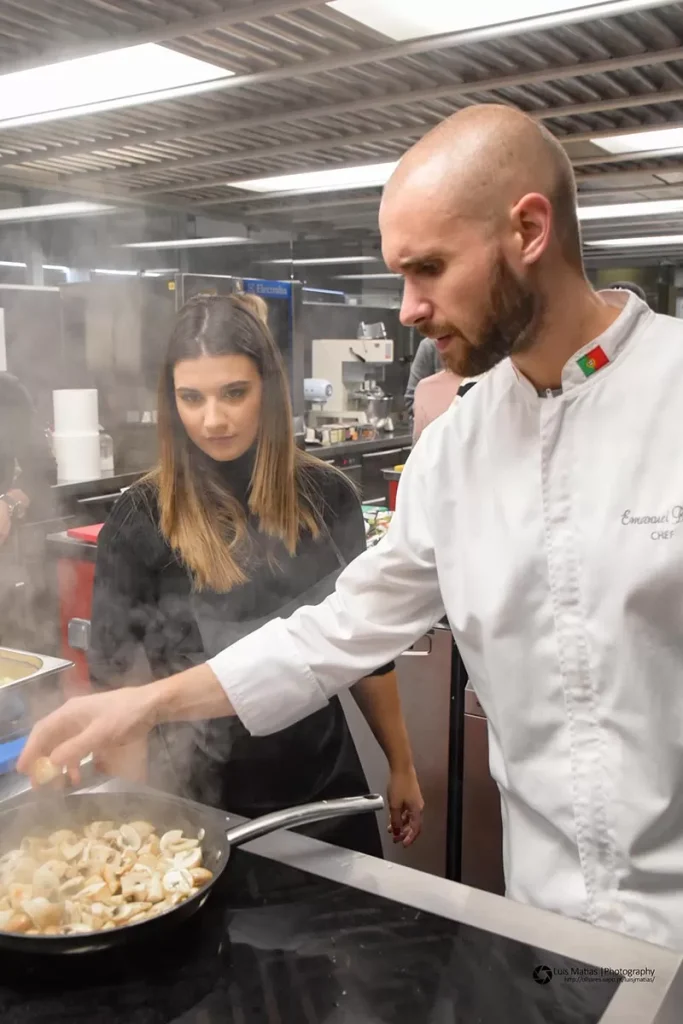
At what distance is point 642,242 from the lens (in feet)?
23.8

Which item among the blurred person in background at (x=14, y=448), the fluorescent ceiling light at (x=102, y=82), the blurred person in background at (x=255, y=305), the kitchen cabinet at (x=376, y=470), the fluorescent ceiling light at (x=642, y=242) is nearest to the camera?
the blurred person in background at (x=255, y=305)

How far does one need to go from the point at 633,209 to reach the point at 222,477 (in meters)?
4.77

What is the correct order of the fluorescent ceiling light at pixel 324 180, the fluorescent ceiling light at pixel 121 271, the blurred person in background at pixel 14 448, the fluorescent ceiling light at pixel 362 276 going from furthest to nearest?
the fluorescent ceiling light at pixel 362 276
the fluorescent ceiling light at pixel 121 271
the fluorescent ceiling light at pixel 324 180
the blurred person in background at pixel 14 448

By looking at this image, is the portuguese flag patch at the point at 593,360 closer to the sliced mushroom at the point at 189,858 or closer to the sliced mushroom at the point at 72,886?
the sliced mushroom at the point at 189,858

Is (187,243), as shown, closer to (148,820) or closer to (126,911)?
(148,820)

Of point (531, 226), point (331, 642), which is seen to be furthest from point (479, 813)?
point (531, 226)

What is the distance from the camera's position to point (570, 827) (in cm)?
111

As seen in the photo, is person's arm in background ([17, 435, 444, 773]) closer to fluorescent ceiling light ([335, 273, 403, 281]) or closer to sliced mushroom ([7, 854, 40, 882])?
sliced mushroom ([7, 854, 40, 882])

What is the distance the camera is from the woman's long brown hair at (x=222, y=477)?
1535 millimetres

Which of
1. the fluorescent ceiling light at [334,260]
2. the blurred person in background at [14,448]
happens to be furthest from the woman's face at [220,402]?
the fluorescent ceiling light at [334,260]

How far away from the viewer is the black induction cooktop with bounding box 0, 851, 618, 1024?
83 cm

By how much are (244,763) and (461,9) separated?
72.4 inches

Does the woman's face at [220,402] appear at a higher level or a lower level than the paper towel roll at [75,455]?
higher

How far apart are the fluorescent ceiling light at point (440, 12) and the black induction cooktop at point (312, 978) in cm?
203
